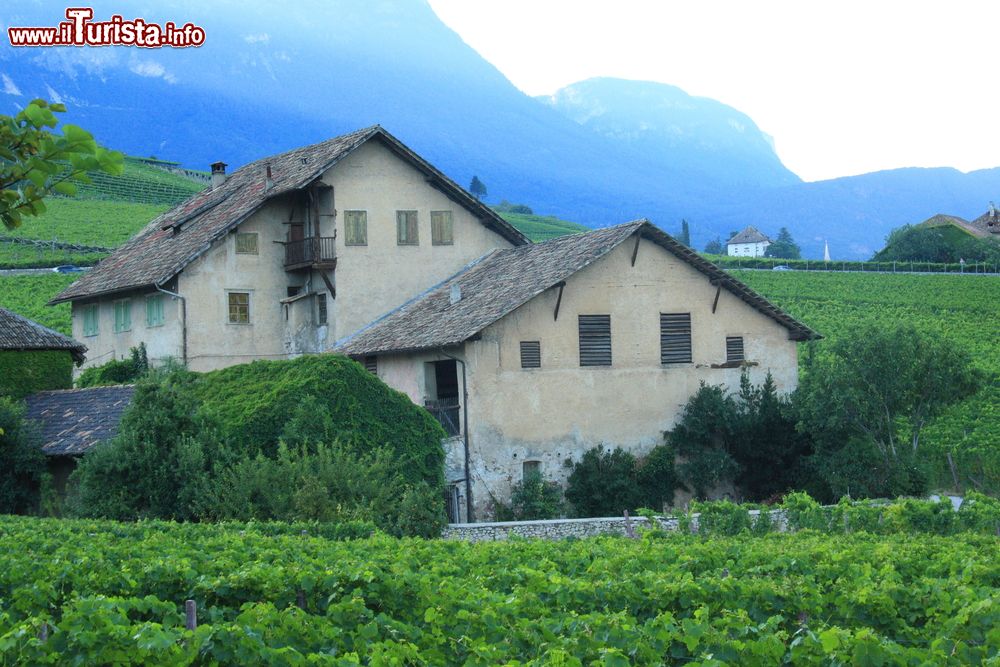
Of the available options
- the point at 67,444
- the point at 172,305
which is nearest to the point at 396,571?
the point at 67,444

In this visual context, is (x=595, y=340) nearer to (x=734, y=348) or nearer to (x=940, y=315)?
(x=734, y=348)

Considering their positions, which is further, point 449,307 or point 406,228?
point 406,228

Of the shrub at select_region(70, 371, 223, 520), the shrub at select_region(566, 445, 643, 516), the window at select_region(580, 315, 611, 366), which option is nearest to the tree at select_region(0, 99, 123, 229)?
the shrub at select_region(70, 371, 223, 520)

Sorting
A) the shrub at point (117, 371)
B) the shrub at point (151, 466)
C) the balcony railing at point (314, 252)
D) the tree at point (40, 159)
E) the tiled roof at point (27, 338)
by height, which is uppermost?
the balcony railing at point (314, 252)

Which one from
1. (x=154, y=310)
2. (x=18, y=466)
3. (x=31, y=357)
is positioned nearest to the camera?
(x=18, y=466)

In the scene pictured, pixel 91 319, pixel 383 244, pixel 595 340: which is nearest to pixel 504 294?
pixel 595 340

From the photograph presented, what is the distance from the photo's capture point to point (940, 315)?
7831 centimetres

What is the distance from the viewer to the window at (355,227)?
4544 cm

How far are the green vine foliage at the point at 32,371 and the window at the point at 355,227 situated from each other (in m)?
9.94

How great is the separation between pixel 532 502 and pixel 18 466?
42.5ft

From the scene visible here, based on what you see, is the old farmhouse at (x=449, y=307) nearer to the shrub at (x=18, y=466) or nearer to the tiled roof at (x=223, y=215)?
the tiled roof at (x=223, y=215)

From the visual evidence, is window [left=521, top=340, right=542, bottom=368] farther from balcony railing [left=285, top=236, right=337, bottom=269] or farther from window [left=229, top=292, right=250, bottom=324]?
window [left=229, top=292, right=250, bottom=324]
